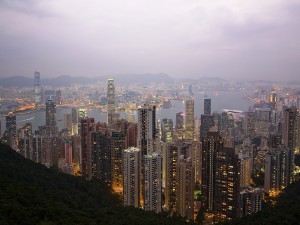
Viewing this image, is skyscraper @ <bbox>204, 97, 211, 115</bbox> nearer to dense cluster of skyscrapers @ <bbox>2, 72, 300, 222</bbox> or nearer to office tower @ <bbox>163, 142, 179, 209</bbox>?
dense cluster of skyscrapers @ <bbox>2, 72, 300, 222</bbox>

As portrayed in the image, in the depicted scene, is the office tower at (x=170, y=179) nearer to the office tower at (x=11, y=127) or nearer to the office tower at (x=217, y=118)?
the office tower at (x=11, y=127)

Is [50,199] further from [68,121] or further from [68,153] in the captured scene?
[68,121]

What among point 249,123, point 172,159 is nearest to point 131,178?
point 172,159

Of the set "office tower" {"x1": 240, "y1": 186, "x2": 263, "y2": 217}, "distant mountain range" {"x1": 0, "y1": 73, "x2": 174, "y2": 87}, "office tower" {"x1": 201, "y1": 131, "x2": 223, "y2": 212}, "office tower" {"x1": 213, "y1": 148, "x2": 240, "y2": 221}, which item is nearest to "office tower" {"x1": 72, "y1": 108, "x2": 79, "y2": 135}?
"distant mountain range" {"x1": 0, "y1": 73, "x2": 174, "y2": 87}

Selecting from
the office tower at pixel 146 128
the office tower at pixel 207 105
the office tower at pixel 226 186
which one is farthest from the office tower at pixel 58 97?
the office tower at pixel 226 186

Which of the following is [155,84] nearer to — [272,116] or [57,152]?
[272,116]

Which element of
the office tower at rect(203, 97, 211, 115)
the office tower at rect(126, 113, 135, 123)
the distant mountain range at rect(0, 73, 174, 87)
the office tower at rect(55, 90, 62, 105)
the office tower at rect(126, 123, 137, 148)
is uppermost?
the distant mountain range at rect(0, 73, 174, 87)
